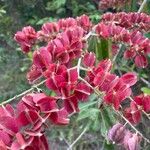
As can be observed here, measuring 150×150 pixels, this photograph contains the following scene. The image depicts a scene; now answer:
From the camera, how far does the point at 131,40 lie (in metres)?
1.28

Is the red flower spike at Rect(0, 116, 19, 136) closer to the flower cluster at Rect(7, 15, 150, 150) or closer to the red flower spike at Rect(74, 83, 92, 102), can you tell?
the flower cluster at Rect(7, 15, 150, 150)

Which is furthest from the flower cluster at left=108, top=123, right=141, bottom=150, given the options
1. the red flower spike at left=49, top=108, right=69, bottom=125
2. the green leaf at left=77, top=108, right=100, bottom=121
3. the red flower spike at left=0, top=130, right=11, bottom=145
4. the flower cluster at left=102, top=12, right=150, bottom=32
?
the flower cluster at left=102, top=12, right=150, bottom=32

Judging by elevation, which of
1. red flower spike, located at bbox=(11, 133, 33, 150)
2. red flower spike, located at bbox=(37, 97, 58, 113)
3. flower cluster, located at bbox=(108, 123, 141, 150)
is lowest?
flower cluster, located at bbox=(108, 123, 141, 150)

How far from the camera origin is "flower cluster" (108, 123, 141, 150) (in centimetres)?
86

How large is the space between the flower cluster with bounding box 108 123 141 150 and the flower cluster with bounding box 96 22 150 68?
1.34ft

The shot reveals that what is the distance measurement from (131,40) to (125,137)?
45cm

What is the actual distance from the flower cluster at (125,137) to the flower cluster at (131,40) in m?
0.41

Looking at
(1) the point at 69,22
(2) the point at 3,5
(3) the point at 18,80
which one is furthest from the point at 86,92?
(2) the point at 3,5

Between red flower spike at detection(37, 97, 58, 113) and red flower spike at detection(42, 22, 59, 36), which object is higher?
red flower spike at detection(37, 97, 58, 113)

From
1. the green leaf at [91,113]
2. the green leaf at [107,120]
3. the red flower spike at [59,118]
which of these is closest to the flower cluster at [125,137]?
the red flower spike at [59,118]

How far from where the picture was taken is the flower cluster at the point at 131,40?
4.14 ft

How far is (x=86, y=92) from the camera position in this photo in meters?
0.87

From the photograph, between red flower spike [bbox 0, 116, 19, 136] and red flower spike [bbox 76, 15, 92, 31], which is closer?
red flower spike [bbox 0, 116, 19, 136]

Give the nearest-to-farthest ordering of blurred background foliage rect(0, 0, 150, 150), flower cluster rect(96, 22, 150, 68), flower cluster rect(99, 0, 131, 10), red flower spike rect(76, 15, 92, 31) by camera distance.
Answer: flower cluster rect(96, 22, 150, 68) → red flower spike rect(76, 15, 92, 31) → flower cluster rect(99, 0, 131, 10) → blurred background foliage rect(0, 0, 150, 150)
